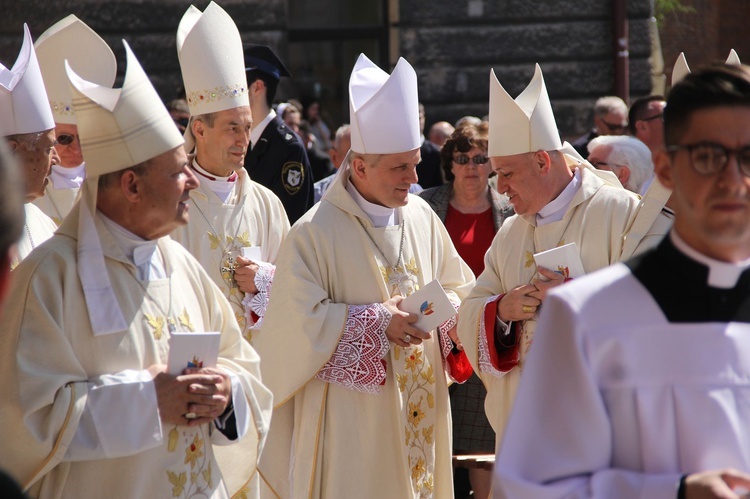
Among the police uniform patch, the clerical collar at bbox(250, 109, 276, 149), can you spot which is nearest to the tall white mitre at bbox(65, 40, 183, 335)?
the police uniform patch

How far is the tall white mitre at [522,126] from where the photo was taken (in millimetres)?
5016

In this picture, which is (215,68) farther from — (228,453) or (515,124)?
(228,453)

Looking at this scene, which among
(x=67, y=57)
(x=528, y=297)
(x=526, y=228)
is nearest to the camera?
(x=528, y=297)

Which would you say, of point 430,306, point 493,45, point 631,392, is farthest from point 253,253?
point 493,45

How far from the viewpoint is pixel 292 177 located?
279 inches

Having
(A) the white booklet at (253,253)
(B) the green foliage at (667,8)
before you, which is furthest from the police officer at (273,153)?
(B) the green foliage at (667,8)

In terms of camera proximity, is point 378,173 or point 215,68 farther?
point 215,68

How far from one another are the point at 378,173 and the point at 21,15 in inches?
297

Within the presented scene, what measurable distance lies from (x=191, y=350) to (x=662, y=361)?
1561mm

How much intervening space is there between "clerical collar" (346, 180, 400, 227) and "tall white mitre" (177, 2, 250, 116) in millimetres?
1024

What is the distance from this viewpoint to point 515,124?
5.06 m

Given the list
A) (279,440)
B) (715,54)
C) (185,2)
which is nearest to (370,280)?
(279,440)

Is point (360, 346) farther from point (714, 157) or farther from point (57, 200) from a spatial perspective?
point (714, 157)

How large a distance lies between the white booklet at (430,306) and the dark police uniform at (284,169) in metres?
2.31
